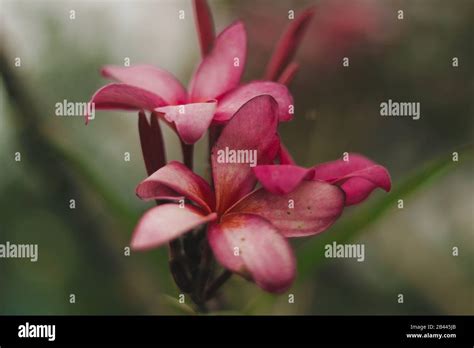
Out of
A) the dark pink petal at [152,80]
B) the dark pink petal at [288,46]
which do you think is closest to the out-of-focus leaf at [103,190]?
the dark pink petal at [152,80]

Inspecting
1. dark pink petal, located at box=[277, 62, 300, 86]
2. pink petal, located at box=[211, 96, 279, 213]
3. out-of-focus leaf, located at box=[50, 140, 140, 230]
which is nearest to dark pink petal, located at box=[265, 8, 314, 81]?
dark pink petal, located at box=[277, 62, 300, 86]

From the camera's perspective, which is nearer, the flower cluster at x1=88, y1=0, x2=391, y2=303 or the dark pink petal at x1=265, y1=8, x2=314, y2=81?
the flower cluster at x1=88, y1=0, x2=391, y2=303

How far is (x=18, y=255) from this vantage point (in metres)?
0.82

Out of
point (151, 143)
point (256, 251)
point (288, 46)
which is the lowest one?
point (256, 251)

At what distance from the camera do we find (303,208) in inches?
19.3

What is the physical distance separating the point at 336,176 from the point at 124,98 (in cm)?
21

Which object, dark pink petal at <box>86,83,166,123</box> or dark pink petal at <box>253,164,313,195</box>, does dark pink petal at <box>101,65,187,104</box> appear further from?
dark pink petal at <box>253,164,313,195</box>

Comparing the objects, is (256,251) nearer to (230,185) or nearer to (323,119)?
(230,185)

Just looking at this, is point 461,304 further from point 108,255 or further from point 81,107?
point 81,107

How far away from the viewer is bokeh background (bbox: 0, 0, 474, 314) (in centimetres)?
81

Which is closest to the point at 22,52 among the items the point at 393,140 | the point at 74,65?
the point at 74,65

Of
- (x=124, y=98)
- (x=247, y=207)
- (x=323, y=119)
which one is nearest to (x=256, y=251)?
(x=247, y=207)

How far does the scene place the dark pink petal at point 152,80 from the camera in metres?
0.57
